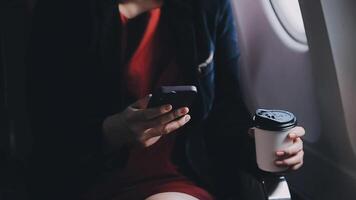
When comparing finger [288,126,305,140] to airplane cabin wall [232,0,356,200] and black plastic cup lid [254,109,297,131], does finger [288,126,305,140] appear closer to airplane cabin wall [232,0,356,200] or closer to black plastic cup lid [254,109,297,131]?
black plastic cup lid [254,109,297,131]

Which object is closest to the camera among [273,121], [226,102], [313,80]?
[273,121]

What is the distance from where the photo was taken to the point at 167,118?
3.49ft

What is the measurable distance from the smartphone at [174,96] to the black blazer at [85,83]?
0.17 meters

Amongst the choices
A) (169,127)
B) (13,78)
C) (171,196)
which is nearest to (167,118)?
(169,127)

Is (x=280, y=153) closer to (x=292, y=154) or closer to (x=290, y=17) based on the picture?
(x=292, y=154)

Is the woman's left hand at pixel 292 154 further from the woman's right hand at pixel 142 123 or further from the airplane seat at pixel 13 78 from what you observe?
the airplane seat at pixel 13 78

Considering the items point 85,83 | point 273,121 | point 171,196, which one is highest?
point 85,83

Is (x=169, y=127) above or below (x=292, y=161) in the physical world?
above

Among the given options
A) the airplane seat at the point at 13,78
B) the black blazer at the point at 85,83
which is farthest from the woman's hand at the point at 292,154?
the airplane seat at the point at 13,78

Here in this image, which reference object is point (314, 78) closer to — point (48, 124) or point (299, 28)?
point (299, 28)

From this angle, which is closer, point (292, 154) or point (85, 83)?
point (292, 154)

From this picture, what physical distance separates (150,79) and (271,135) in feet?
1.06

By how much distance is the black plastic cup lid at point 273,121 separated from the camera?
39.5 inches

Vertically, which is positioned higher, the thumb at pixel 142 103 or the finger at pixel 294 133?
the thumb at pixel 142 103
